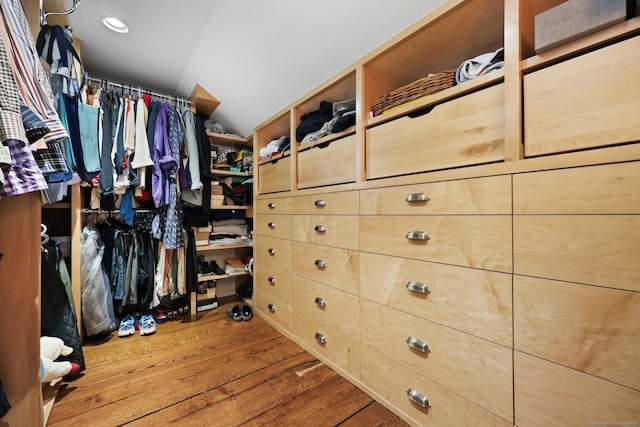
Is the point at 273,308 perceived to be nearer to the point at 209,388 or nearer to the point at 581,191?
the point at 209,388

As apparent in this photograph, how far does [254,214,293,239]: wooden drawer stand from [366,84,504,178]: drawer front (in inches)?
33.4

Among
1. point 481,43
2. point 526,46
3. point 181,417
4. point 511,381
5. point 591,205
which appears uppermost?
point 481,43

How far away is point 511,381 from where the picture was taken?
0.79 m

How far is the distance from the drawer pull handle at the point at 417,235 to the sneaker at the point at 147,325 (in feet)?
6.79

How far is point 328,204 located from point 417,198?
0.59 m

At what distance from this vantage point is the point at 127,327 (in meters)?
1.90

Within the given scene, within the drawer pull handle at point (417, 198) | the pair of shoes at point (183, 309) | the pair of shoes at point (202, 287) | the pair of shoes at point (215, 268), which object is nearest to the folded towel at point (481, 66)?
the drawer pull handle at point (417, 198)

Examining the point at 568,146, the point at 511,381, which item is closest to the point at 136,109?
the point at 568,146

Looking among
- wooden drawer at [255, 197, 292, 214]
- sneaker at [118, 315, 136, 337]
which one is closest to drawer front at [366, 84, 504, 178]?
wooden drawer at [255, 197, 292, 214]

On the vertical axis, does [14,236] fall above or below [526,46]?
below

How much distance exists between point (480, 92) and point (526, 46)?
0.20 m

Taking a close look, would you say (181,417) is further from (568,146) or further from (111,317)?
(568,146)

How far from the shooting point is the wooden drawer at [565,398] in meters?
0.62

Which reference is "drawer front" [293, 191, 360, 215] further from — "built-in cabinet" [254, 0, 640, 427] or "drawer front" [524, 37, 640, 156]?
"drawer front" [524, 37, 640, 156]
